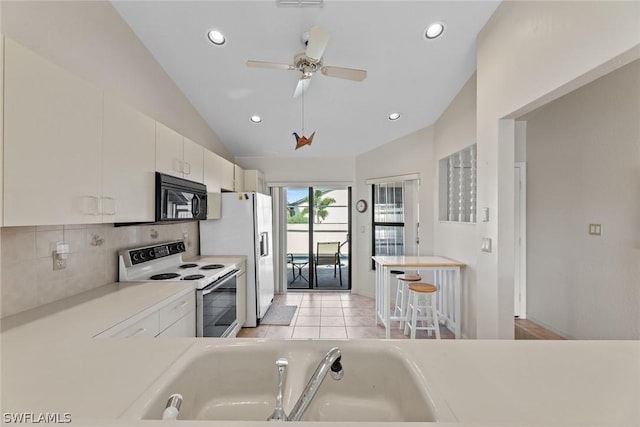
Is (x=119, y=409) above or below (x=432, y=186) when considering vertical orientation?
below

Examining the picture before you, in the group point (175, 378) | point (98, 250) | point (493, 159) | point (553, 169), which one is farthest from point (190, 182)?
point (553, 169)

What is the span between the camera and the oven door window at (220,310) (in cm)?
237

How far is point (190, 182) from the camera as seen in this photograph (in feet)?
8.83

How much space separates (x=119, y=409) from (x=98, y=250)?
1.84 meters

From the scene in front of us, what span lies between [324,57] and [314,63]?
0.41 meters

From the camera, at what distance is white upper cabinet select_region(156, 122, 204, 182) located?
2229mm

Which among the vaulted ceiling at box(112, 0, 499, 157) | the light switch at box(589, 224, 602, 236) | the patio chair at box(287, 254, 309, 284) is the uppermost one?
Answer: the vaulted ceiling at box(112, 0, 499, 157)

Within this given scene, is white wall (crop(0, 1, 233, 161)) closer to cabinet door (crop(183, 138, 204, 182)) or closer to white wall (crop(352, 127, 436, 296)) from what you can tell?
cabinet door (crop(183, 138, 204, 182))

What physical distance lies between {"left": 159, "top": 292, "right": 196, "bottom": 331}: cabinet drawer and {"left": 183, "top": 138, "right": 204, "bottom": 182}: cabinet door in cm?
116

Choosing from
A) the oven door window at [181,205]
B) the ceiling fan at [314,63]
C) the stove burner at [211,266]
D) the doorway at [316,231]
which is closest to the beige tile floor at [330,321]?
the doorway at [316,231]

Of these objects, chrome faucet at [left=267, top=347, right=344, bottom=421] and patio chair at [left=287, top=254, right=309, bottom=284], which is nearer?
chrome faucet at [left=267, top=347, right=344, bottom=421]

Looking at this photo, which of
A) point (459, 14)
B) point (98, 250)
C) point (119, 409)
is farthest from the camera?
point (459, 14)

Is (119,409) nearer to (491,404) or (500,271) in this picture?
(491,404)

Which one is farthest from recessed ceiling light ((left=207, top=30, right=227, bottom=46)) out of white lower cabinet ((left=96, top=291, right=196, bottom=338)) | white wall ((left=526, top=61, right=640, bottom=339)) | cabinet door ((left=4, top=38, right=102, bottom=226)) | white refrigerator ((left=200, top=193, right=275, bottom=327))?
white wall ((left=526, top=61, right=640, bottom=339))
